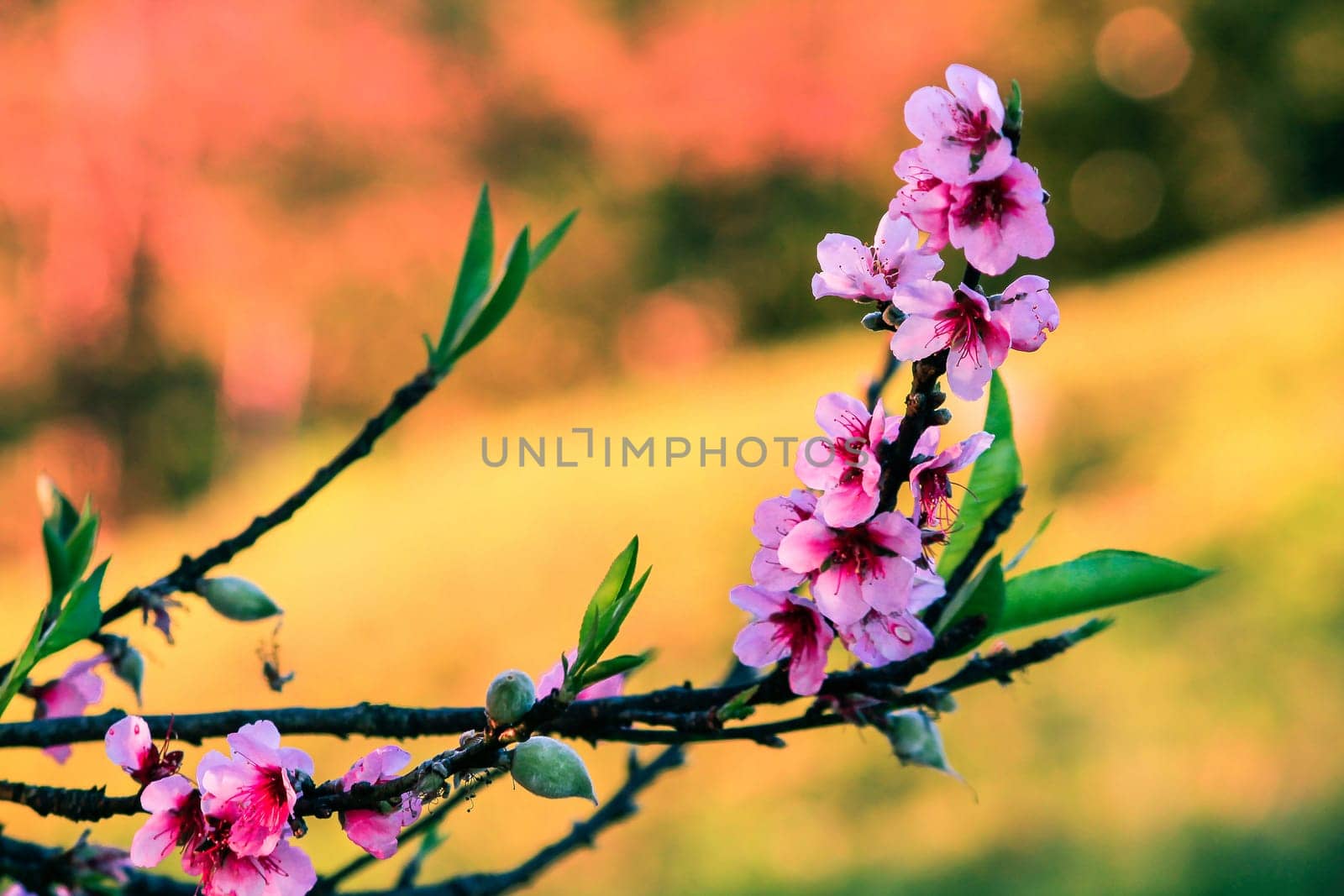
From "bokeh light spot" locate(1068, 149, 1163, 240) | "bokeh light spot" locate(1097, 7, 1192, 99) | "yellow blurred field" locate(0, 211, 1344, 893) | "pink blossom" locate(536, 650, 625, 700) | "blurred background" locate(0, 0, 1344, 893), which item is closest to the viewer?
"pink blossom" locate(536, 650, 625, 700)

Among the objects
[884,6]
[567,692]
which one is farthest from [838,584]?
[884,6]

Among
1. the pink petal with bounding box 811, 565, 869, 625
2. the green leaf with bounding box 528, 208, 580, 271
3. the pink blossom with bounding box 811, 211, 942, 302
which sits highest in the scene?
the green leaf with bounding box 528, 208, 580, 271

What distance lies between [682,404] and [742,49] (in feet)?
12.6

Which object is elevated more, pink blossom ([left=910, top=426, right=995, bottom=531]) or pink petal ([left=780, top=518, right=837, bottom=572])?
pink blossom ([left=910, top=426, right=995, bottom=531])

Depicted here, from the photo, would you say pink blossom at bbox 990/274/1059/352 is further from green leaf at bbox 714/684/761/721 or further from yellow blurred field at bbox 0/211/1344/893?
yellow blurred field at bbox 0/211/1344/893

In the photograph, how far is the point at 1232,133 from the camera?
358 inches

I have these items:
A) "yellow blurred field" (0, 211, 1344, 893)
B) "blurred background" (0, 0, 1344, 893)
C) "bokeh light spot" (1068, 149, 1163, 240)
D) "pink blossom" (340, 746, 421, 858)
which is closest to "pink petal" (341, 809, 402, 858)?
"pink blossom" (340, 746, 421, 858)

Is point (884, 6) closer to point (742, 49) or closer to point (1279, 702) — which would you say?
point (742, 49)

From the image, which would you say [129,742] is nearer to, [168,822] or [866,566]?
[168,822]

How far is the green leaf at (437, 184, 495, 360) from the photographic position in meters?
0.65

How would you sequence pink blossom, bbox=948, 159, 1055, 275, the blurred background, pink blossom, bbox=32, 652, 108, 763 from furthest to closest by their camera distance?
the blurred background
pink blossom, bbox=32, 652, 108, 763
pink blossom, bbox=948, 159, 1055, 275

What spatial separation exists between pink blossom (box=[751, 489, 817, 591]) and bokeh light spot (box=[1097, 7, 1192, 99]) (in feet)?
31.5

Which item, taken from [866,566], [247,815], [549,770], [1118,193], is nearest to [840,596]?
[866,566]

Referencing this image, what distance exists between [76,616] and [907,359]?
1.03 ft
